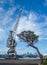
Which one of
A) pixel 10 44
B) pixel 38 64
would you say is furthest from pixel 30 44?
pixel 38 64

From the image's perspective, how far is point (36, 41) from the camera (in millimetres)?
51562

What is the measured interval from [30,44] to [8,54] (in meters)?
7.23

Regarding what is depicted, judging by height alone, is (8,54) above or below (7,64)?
above

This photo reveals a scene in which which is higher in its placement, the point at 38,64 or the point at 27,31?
the point at 27,31

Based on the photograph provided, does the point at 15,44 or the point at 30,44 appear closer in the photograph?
the point at 30,44

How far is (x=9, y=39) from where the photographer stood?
5378cm

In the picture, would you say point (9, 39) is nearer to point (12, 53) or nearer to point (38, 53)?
point (12, 53)

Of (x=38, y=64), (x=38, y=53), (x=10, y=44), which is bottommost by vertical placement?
(x=38, y=64)

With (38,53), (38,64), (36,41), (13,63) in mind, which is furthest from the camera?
(36,41)

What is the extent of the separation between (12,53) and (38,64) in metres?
14.9

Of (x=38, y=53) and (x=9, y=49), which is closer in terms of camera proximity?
(x=38, y=53)

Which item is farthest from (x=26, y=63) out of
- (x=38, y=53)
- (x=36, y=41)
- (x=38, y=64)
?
(x=36, y=41)

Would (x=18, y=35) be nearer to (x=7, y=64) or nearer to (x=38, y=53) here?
(x=38, y=53)

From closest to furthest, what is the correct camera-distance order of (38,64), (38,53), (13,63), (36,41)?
1. (38,64)
2. (13,63)
3. (38,53)
4. (36,41)
